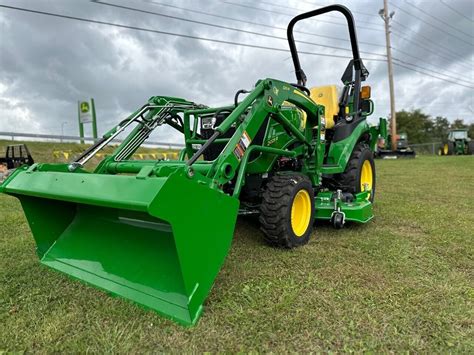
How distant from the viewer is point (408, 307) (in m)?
2.50

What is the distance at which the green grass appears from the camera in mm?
2131

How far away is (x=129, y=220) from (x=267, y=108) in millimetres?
1568

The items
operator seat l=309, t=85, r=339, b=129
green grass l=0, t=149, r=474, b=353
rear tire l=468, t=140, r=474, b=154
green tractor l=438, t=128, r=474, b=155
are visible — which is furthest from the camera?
green tractor l=438, t=128, r=474, b=155

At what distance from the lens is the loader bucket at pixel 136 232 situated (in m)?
2.20

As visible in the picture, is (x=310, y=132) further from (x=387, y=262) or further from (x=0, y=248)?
(x=0, y=248)

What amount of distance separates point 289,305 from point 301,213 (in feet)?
4.72

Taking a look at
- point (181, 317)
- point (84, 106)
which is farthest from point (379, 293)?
point (84, 106)

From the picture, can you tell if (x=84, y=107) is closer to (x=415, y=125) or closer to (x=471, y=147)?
(x=471, y=147)

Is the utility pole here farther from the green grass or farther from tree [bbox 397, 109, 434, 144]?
tree [bbox 397, 109, 434, 144]

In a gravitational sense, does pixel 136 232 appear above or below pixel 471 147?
below

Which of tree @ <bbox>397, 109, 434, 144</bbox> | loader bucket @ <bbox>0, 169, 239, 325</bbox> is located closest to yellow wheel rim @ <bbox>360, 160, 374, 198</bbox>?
loader bucket @ <bbox>0, 169, 239, 325</bbox>

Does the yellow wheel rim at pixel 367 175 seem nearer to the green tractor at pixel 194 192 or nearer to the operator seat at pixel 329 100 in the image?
the green tractor at pixel 194 192

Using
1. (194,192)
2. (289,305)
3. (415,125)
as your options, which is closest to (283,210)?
(289,305)

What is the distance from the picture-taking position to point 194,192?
2.31m
